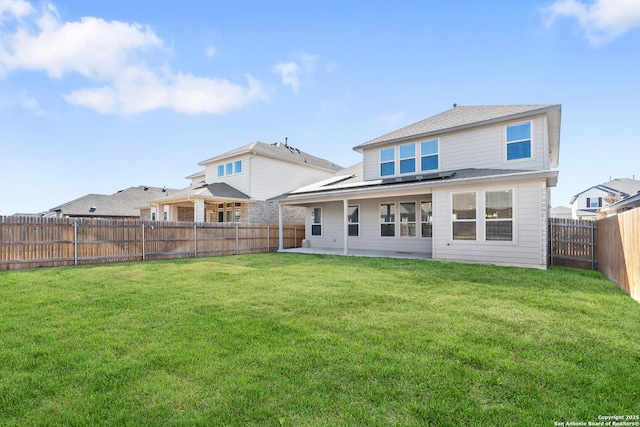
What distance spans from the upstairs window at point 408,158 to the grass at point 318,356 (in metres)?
8.08

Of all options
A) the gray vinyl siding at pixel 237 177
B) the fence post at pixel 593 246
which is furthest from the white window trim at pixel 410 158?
the gray vinyl siding at pixel 237 177

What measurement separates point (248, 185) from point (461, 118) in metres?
13.1

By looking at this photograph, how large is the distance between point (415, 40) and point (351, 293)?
10.8 metres

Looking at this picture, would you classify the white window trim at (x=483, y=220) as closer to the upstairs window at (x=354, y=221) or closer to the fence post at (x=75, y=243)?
the upstairs window at (x=354, y=221)

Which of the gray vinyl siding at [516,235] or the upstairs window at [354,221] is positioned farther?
the upstairs window at [354,221]

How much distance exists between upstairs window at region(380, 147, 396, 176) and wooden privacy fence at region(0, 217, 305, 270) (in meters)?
7.27

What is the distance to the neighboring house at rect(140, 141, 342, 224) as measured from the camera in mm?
19781

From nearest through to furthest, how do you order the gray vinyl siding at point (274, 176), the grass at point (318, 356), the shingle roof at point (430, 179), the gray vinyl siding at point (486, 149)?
the grass at point (318, 356), the shingle roof at point (430, 179), the gray vinyl siding at point (486, 149), the gray vinyl siding at point (274, 176)

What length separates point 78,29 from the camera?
10.7 meters

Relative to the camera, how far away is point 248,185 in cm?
2011

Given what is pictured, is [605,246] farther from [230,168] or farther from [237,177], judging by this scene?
[230,168]

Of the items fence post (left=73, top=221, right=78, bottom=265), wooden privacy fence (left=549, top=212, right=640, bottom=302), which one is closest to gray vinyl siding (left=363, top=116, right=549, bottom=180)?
wooden privacy fence (left=549, top=212, right=640, bottom=302)

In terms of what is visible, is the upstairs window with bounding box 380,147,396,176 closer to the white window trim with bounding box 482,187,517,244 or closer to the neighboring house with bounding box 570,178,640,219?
the white window trim with bounding box 482,187,517,244

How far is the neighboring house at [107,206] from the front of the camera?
29516 mm
